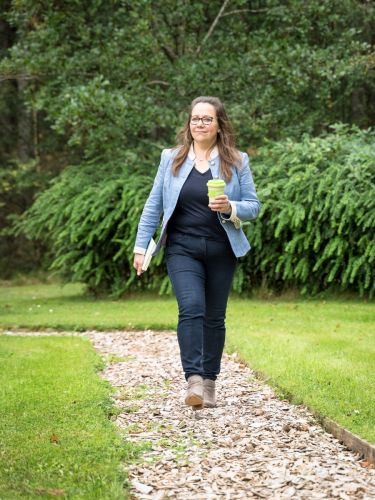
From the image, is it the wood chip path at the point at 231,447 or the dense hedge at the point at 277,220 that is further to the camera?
the dense hedge at the point at 277,220

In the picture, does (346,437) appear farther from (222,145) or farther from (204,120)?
(204,120)

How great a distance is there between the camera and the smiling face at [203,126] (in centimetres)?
641

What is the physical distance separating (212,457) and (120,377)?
2964 mm

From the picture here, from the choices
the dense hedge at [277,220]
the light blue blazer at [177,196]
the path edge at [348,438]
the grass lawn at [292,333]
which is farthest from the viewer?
the dense hedge at [277,220]

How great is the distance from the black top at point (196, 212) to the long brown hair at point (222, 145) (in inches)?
5.0

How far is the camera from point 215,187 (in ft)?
19.4

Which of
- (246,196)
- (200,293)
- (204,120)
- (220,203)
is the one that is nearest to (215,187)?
(220,203)

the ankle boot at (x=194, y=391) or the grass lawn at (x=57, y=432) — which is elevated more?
the ankle boot at (x=194, y=391)

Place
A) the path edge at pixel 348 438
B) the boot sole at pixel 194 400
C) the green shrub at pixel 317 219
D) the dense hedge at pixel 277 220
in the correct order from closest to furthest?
the path edge at pixel 348 438 → the boot sole at pixel 194 400 → the green shrub at pixel 317 219 → the dense hedge at pixel 277 220

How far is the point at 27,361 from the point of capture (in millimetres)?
8789

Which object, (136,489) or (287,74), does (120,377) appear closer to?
(136,489)

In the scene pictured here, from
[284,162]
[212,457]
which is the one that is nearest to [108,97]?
[284,162]

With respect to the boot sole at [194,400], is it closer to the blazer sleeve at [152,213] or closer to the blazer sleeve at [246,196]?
the blazer sleeve at [152,213]

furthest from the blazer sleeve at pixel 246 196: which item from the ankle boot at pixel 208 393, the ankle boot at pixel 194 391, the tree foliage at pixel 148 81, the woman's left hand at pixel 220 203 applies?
the tree foliage at pixel 148 81
